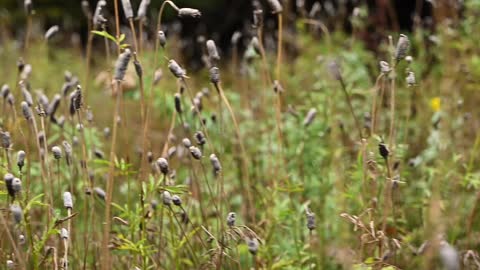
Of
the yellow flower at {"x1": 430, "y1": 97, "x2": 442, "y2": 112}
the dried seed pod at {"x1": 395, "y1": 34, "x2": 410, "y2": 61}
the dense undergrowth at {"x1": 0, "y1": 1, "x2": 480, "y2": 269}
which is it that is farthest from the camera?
the yellow flower at {"x1": 430, "y1": 97, "x2": 442, "y2": 112}

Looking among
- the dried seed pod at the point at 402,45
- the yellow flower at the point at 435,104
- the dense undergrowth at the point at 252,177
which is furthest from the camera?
the yellow flower at the point at 435,104

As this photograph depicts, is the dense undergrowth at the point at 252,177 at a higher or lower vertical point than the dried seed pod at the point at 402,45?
lower

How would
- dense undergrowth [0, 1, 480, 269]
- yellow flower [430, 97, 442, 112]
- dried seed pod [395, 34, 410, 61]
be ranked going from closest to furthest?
dried seed pod [395, 34, 410, 61] < dense undergrowth [0, 1, 480, 269] < yellow flower [430, 97, 442, 112]

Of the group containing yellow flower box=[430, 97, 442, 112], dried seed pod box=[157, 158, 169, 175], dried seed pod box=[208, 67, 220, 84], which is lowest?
yellow flower box=[430, 97, 442, 112]

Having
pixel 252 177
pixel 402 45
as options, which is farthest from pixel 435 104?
pixel 402 45

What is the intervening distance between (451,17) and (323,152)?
5.71 ft

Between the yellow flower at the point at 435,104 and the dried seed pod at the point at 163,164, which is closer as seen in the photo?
the dried seed pod at the point at 163,164

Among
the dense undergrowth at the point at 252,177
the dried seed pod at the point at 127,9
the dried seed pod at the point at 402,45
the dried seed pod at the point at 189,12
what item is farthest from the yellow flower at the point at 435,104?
the dried seed pod at the point at 127,9

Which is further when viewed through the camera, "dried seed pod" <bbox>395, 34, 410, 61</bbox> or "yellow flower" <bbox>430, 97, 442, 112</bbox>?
"yellow flower" <bbox>430, 97, 442, 112</bbox>

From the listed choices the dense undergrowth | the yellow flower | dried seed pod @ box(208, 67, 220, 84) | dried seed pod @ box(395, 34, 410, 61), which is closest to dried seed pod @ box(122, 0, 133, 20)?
the dense undergrowth

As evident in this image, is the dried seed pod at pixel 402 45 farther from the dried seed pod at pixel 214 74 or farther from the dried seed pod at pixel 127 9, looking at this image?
the dried seed pod at pixel 127 9

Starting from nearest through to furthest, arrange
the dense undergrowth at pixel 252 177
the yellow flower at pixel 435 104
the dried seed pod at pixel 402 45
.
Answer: the dried seed pod at pixel 402 45 < the dense undergrowth at pixel 252 177 < the yellow flower at pixel 435 104

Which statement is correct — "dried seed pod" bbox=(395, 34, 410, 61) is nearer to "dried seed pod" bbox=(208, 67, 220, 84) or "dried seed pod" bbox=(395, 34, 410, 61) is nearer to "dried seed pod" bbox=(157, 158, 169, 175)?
"dried seed pod" bbox=(208, 67, 220, 84)

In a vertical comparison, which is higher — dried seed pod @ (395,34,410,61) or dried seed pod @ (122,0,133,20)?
dried seed pod @ (122,0,133,20)
